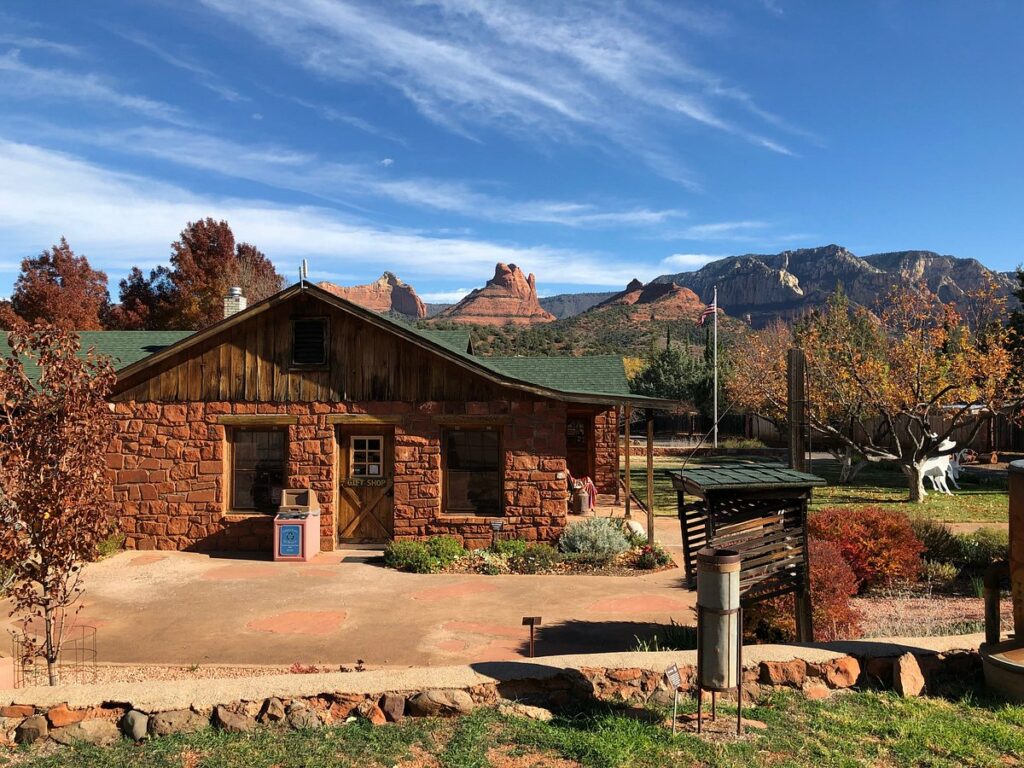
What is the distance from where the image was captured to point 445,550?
11734 mm

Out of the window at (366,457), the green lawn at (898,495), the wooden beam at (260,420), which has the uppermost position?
the wooden beam at (260,420)

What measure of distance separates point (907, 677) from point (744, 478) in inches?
76.0

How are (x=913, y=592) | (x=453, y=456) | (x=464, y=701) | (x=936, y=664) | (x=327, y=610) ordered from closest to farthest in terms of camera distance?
(x=464, y=701) < (x=936, y=664) < (x=327, y=610) < (x=913, y=592) < (x=453, y=456)

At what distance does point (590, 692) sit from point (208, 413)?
963 centimetres

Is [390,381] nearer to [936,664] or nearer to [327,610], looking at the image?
[327,610]

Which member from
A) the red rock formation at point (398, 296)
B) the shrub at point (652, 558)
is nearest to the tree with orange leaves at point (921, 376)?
the shrub at point (652, 558)

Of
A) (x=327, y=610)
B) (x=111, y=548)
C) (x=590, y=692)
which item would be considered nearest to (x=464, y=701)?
(x=590, y=692)

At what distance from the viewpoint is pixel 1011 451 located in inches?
1266

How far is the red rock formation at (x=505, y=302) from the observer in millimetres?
156325

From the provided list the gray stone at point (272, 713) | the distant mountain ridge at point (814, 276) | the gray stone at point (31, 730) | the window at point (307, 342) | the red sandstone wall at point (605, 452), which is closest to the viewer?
the gray stone at point (31, 730)

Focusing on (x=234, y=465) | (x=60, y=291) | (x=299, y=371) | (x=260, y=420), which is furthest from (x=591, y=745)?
(x=60, y=291)

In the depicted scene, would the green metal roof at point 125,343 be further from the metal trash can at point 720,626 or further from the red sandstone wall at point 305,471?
the metal trash can at point 720,626

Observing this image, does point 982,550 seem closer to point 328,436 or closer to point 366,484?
point 366,484

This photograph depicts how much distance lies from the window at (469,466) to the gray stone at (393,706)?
7678mm
